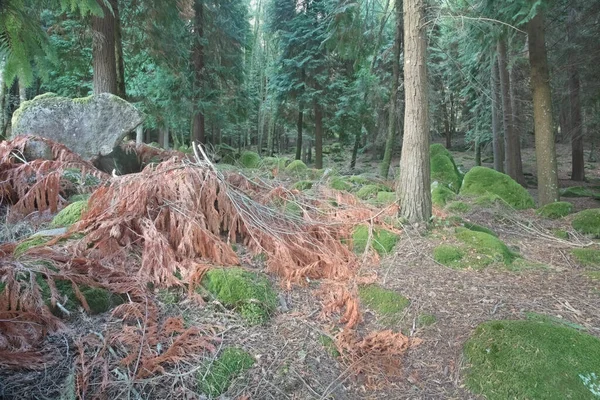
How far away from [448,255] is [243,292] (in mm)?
2571

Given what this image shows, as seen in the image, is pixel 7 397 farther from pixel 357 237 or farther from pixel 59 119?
pixel 59 119

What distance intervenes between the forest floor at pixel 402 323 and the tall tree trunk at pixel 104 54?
5938 mm

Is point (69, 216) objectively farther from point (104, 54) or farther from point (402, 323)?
point (104, 54)

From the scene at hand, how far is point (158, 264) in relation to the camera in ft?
10.8

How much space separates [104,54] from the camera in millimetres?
7438

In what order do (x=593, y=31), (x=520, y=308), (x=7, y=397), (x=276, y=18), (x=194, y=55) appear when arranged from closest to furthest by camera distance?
(x=7, y=397)
(x=520, y=308)
(x=593, y=31)
(x=194, y=55)
(x=276, y=18)

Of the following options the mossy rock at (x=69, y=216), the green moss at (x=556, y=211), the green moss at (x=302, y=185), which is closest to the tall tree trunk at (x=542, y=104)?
the green moss at (x=556, y=211)

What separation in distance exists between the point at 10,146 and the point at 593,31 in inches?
513

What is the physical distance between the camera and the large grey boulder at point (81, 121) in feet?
21.4

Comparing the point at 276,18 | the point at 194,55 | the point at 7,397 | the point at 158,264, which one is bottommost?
the point at 7,397

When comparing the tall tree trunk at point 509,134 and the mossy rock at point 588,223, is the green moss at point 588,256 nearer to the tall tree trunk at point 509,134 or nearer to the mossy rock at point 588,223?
the mossy rock at point 588,223

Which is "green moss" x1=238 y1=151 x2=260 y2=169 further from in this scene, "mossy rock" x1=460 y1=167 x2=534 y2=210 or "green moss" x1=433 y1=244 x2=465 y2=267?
"green moss" x1=433 y1=244 x2=465 y2=267

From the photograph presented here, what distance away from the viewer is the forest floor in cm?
241

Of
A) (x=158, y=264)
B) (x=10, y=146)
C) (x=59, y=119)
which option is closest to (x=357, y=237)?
(x=158, y=264)
